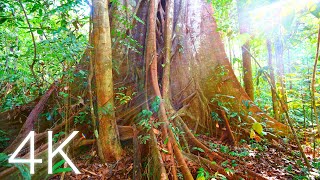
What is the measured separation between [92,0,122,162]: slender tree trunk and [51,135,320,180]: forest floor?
17 cm

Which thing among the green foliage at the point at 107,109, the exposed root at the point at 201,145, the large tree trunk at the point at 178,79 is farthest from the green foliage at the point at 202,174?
the green foliage at the point at 107,109

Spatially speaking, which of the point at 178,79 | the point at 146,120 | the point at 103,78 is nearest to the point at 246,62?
the point at 178,79

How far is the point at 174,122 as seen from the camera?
10.3 ft

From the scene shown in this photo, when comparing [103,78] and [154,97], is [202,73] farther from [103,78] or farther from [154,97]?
[103,78]

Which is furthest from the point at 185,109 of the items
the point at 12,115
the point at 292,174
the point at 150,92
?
the point at 12,115

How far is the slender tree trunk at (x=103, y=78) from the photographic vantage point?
2.59 metres

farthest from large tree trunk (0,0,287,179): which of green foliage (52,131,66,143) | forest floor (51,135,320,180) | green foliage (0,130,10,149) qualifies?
green foliage (0,130,10,149)

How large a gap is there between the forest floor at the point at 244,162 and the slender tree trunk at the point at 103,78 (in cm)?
17

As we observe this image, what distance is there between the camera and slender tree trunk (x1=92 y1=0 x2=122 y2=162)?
2.59 metres

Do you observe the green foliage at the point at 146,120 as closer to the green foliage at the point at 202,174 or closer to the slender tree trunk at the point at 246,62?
the green foliage at the point at 202,174

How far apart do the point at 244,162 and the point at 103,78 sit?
1.98 metres

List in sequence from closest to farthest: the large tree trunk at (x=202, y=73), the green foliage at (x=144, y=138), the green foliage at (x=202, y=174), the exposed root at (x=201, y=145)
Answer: the green foliage at (x=202, y=174) → the green foliage at (x=144, y=138) → the exposed root at (x=201, y=145) → the large tree trunk at (x=202, y=73)

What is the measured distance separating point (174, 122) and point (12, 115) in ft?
8.21

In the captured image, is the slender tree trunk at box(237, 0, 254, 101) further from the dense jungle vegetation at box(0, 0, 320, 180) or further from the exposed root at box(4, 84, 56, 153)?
the exposed root at box(4, 84, 56, 153)
